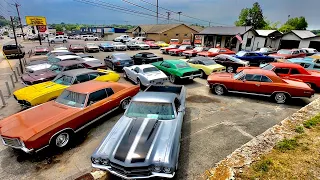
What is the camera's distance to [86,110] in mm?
6062

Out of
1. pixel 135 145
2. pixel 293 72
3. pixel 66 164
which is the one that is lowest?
pixel 66 164

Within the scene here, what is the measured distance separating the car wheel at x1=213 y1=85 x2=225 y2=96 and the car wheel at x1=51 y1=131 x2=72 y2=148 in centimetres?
765

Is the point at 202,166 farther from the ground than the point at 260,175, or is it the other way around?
the point at 260,175

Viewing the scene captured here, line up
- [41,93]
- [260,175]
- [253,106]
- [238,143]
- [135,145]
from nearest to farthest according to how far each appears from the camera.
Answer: [260,175] → [135,145] → [238,143] → [41,93] → [253,106]

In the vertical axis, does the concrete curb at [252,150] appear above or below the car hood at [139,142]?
below

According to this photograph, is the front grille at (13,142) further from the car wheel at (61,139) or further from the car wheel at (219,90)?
the car wheel at (219,90)

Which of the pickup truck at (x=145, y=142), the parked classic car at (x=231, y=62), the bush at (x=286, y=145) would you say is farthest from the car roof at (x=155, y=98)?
the parked classic car at (x=231, y=62)

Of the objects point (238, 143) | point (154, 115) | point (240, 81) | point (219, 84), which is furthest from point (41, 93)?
point (240, 81)

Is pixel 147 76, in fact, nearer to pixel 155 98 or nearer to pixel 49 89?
pixel 49 89

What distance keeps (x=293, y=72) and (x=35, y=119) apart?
13.0 meters

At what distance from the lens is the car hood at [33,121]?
4879mm

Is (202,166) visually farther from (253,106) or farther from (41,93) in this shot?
(41,93)

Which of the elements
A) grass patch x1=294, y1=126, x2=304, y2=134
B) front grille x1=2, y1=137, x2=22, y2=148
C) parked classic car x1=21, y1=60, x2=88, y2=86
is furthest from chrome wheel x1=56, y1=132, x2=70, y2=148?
grass patch x1=294, y1=126, x2=304, y2=134

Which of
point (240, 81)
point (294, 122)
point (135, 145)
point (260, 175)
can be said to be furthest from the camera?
point (240, 81)
